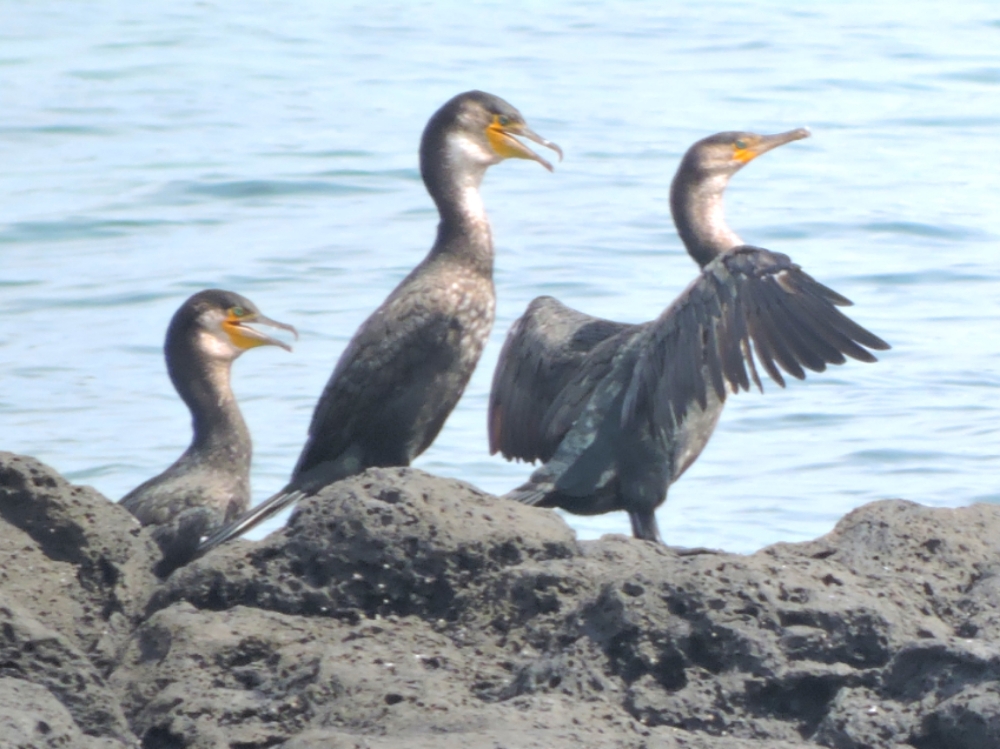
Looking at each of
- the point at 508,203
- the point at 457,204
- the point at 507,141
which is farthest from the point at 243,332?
the point at 508,203

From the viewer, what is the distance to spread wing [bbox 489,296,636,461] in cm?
537

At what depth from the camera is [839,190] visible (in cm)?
1416

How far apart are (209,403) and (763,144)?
2.27 metres

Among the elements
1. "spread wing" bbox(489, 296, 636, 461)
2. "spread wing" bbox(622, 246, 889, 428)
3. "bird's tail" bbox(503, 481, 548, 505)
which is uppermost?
"spread wing" bbox(622, 246, 889, 428)

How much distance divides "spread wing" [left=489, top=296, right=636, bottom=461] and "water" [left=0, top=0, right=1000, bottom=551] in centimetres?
234

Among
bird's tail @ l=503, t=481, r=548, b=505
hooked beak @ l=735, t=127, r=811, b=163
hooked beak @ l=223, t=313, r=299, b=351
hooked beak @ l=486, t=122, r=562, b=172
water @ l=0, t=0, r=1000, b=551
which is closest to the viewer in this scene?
bird's tail @ l=503, t=481, r=548, b=505

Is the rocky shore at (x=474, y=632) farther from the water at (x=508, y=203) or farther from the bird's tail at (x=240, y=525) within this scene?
the water at (x=508, y=203)

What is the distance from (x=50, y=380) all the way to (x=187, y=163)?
4812 mm

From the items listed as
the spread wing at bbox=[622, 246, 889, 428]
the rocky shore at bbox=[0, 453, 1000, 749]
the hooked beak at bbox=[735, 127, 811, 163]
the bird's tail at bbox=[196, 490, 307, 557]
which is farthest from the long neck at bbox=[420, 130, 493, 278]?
the rocky shore at bbox=[0, 453, 1000, 749]

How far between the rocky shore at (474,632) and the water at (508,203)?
13.9 ft

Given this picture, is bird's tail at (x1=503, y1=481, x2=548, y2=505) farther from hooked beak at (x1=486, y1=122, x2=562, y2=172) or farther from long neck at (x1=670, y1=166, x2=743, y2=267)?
long neck at (x1=670, y1=166, x2=743, y2=267)

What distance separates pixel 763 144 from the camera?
6.61 metres

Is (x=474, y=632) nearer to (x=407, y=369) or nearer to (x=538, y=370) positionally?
(x=407, y=369)

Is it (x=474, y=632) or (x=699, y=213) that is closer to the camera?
(x=474, y=632)
